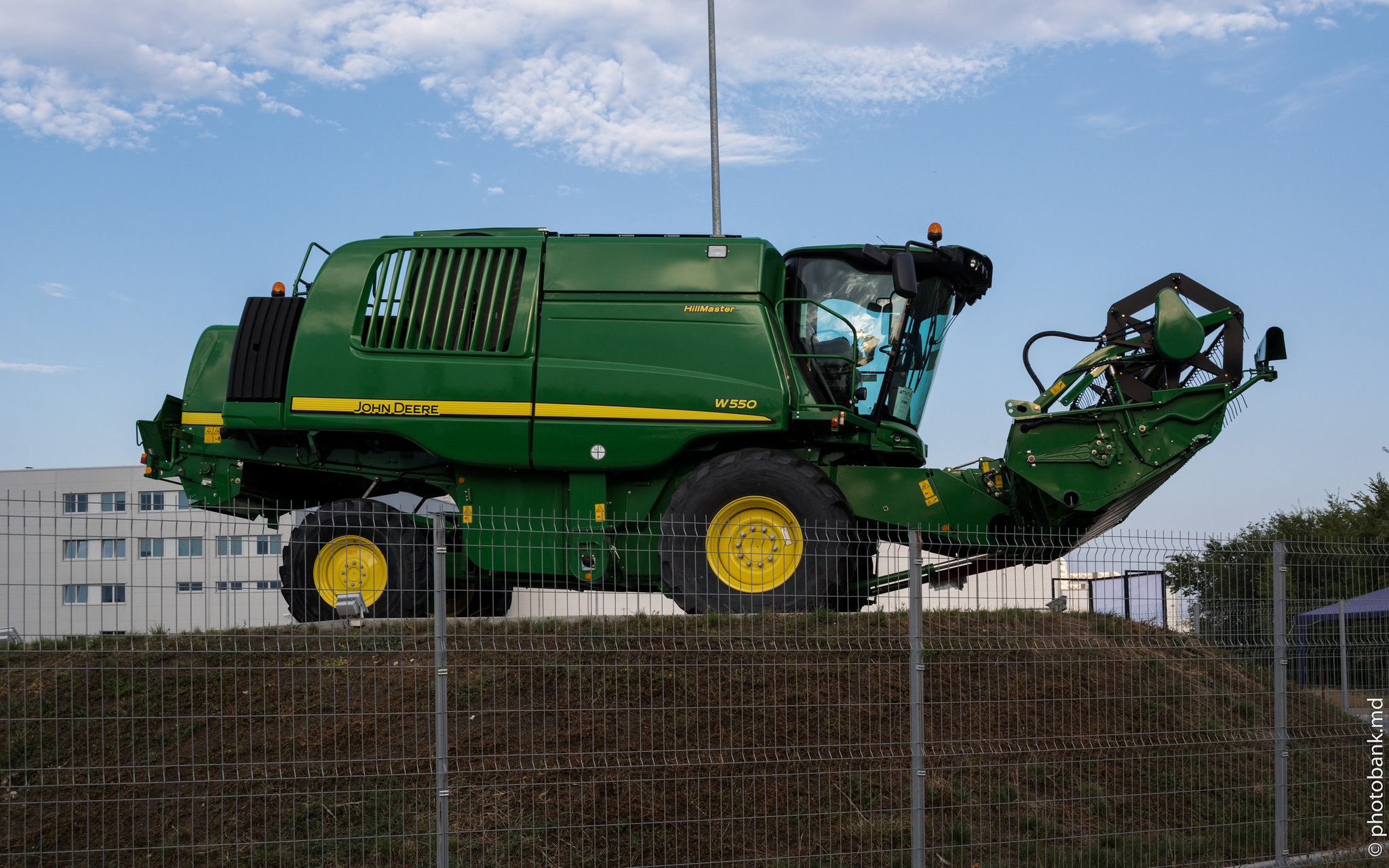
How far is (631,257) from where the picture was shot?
34.3ft

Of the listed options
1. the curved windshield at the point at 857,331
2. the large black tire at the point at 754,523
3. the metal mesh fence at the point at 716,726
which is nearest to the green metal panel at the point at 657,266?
the curved windshield at the point at 857,331

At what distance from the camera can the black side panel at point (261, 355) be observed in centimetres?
1063

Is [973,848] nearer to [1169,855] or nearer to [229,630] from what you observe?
[1169,855]

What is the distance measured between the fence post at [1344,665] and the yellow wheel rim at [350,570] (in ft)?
24.0

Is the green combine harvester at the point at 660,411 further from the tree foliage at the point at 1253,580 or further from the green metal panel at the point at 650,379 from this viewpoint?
the tree foliage at the point at 1253,580

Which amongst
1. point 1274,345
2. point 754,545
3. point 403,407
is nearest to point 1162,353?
point 1274,345

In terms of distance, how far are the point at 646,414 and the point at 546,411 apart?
0.88 m

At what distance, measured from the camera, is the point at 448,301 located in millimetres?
10516

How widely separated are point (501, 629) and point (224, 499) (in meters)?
4.86

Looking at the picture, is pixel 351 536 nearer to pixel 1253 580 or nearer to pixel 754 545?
pixel 754 545

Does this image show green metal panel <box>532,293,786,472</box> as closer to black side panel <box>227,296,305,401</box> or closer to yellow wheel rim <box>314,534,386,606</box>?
yellow wheel rim <box>314,534,386,606</box>

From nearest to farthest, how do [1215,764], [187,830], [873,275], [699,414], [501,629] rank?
1. [187,830]
2. [501,629]
3. [1215,764]
4. [699,414]
5. [873,275]

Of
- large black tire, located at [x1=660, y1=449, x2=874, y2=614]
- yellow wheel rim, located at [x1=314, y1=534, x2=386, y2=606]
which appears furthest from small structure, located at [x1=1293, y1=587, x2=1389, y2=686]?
yellow wheel rim, located at [x1=314, y1=534, x2=386, y2=606]

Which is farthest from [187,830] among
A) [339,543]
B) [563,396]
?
[563,396]
